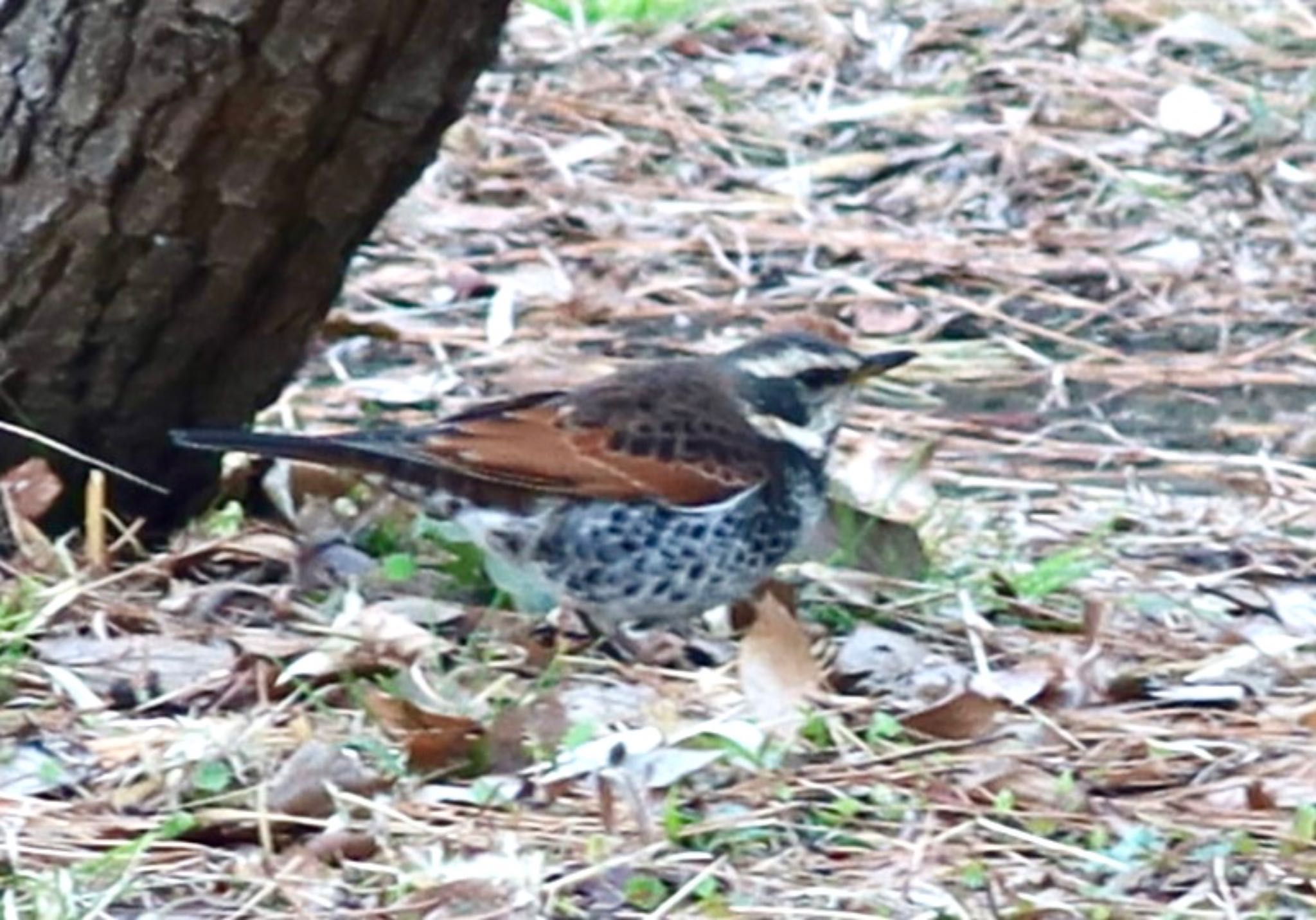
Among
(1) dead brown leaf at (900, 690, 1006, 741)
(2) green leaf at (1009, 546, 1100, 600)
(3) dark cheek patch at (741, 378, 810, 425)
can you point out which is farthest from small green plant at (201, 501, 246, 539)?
(1) dead brown leaf at (900, 690, 1006, 741)

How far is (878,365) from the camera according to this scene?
527cm

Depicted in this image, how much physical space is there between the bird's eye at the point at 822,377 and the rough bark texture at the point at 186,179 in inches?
29.3

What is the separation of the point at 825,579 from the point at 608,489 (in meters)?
0.48

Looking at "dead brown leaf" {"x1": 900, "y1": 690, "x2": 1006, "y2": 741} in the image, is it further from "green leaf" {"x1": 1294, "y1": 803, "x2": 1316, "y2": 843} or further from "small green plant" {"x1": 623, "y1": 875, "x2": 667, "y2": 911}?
"small green plant" {"x1": 623, "y1": 875, "x2": 667, "y2": 911}

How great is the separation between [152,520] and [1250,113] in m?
4.14

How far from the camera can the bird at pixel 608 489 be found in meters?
5.00

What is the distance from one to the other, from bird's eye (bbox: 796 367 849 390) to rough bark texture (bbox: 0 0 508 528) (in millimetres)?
745

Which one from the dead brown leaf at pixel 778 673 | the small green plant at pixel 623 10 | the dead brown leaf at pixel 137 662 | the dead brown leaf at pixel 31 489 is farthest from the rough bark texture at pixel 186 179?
the small green plant at pixel 623 10

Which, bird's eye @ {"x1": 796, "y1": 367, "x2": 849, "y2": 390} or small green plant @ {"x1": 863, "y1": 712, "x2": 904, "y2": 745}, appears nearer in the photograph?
small green plant @ {"x1": 863, "y1": 712, "x2": 904, "y2": 745}

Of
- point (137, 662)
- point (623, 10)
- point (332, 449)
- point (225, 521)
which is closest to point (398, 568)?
point (332, 449)

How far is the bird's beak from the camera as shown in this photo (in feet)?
17.2

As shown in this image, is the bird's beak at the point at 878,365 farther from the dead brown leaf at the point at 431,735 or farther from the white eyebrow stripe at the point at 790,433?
the dead brown leaf at the point at 431,735

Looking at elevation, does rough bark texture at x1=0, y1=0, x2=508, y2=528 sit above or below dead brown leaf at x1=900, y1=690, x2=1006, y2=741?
above

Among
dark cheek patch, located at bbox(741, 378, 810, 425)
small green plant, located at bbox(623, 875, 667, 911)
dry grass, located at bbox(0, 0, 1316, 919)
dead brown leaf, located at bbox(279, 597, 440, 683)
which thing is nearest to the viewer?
small green plant, located at bbox(623, 875, 667, 911)
